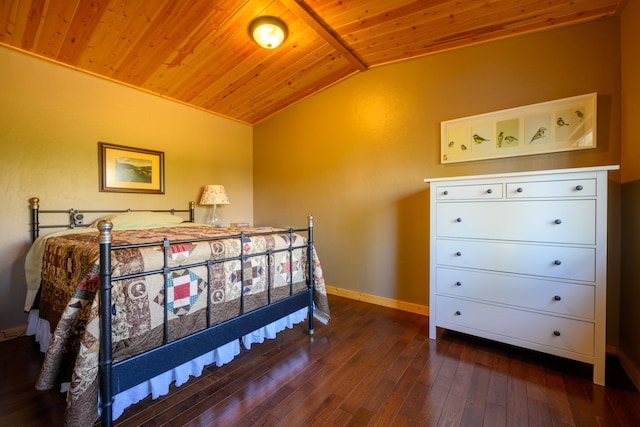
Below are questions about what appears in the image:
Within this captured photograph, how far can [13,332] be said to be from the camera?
233 cm

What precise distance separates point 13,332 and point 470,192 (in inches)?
159

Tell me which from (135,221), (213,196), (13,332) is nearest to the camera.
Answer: (13,332)

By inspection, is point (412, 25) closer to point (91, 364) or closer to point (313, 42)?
point (313, 42)

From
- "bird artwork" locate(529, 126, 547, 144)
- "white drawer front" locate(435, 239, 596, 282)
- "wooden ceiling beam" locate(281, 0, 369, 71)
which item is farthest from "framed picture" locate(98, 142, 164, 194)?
"bird artwork" locate(529, 126, 547, 144)

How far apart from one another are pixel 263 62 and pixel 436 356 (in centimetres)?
318

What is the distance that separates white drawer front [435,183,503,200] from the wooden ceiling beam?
1.71m

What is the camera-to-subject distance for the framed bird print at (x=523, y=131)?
207 centimetres

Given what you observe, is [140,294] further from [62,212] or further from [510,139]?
[510,139]

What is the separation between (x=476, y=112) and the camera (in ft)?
8.20

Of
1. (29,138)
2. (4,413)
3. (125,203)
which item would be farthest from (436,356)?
(29,138)

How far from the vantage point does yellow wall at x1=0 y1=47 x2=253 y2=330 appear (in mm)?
2299

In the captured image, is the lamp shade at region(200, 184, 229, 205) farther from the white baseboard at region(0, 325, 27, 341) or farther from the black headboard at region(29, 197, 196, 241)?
the white baseboard at region(0, 325, 27, 341)

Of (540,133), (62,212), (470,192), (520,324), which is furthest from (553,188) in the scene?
(62,212)

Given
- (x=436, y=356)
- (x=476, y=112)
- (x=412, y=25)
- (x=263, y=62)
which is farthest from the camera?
(x=263, y=62)
